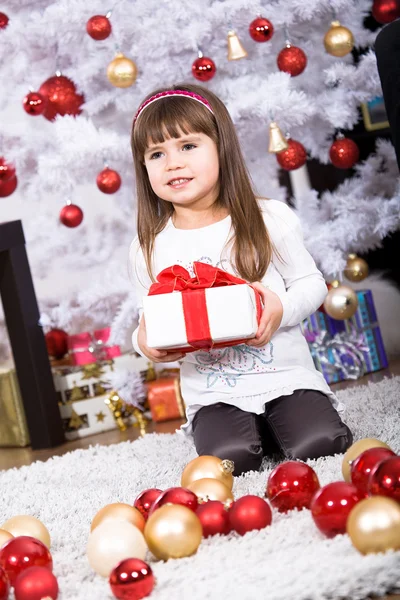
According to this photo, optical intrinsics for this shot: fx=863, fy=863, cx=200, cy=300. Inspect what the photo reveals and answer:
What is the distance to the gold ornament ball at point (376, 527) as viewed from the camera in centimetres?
89

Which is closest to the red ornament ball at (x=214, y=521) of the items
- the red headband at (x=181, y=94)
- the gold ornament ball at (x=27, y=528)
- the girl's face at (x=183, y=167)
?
the gold ornament ball at (x=27, y=528)

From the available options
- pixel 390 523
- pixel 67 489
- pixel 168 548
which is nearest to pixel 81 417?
pixel 67 489

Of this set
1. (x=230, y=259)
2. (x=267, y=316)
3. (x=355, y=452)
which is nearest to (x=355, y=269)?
(x=230, y=259)

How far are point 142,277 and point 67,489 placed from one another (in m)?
0.42

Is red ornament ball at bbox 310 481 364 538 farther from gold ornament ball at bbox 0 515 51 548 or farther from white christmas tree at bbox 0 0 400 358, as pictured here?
white christmas tree at bbox 0 0 400 358

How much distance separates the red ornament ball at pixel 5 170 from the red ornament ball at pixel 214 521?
1.37 m

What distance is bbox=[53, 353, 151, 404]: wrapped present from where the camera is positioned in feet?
7.68

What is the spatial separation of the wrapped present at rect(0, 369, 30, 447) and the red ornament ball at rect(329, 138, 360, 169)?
41.4 inches

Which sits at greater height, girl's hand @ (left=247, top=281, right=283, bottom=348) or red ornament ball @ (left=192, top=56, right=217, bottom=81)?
red ornament ball @ (left=192, top=56, right=217, bottom=81)

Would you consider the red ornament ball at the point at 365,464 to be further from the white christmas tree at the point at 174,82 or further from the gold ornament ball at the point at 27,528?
the white christmas tree at the point at 174,82

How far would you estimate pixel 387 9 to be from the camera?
2.19 m

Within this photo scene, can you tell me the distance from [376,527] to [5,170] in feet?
5.19

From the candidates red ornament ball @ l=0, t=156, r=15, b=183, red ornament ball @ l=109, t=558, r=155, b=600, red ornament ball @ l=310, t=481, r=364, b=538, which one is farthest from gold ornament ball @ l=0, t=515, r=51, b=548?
red ornament ball @ l=0, t=156, r=15, b=183

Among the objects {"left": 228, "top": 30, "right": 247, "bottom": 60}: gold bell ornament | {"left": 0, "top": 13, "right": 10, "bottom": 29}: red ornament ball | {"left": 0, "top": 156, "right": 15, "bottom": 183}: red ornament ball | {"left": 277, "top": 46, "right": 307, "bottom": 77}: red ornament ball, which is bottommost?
{"left": 0, "top": 156, "right": 15, "bottom": 183}: red ornament ball
